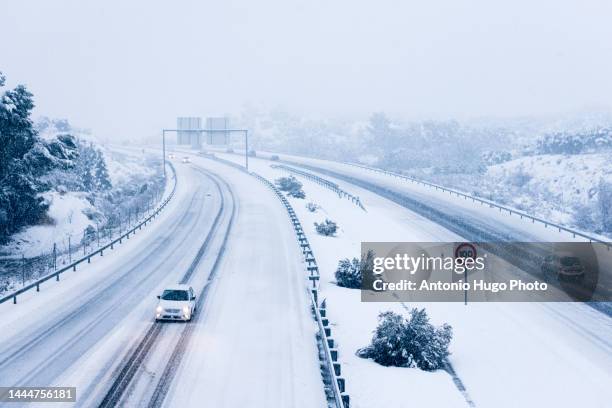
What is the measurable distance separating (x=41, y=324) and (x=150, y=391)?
342 inches

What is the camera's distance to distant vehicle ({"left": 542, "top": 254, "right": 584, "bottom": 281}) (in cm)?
3084

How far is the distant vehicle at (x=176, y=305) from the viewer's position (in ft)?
74.8

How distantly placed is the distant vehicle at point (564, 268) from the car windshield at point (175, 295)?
1917cm

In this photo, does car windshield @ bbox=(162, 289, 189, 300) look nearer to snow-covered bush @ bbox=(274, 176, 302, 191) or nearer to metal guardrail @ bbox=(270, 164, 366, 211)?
metal guardrail @ bbox=(270, 164, 366, 211)

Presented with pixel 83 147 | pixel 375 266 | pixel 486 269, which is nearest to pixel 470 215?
pixel 486 269

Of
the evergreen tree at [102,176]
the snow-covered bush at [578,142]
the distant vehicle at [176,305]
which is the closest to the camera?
the distant vehicle at [176,305]

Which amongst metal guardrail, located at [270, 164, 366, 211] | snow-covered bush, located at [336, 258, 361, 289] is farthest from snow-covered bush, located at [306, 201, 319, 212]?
snow-covered bush, located at [336, 258, 361, 289]

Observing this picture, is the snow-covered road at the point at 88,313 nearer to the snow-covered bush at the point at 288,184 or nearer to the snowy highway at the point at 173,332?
the snowy highway at the point at 173,332

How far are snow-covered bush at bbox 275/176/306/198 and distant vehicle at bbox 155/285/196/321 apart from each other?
4150 centimetres

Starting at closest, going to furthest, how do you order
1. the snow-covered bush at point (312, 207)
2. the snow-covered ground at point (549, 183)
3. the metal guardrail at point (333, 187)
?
1. the snow-covered bush at point (312, 207)
2. the snow-covered ground at point (549, 183)
3. the metal guardrail at point (333, 187)

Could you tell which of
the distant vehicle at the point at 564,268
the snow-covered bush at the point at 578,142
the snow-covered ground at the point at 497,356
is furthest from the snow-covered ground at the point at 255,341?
the snow-covered bush at the point at 578,142

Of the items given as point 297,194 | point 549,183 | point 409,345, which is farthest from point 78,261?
point 549,183

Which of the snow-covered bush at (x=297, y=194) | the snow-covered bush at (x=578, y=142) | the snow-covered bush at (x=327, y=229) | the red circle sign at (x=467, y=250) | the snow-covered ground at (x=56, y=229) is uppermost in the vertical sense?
the snow-covered bush at (x=578, y=142)

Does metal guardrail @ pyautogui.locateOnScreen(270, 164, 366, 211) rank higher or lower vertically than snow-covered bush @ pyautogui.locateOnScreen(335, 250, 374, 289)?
higher
